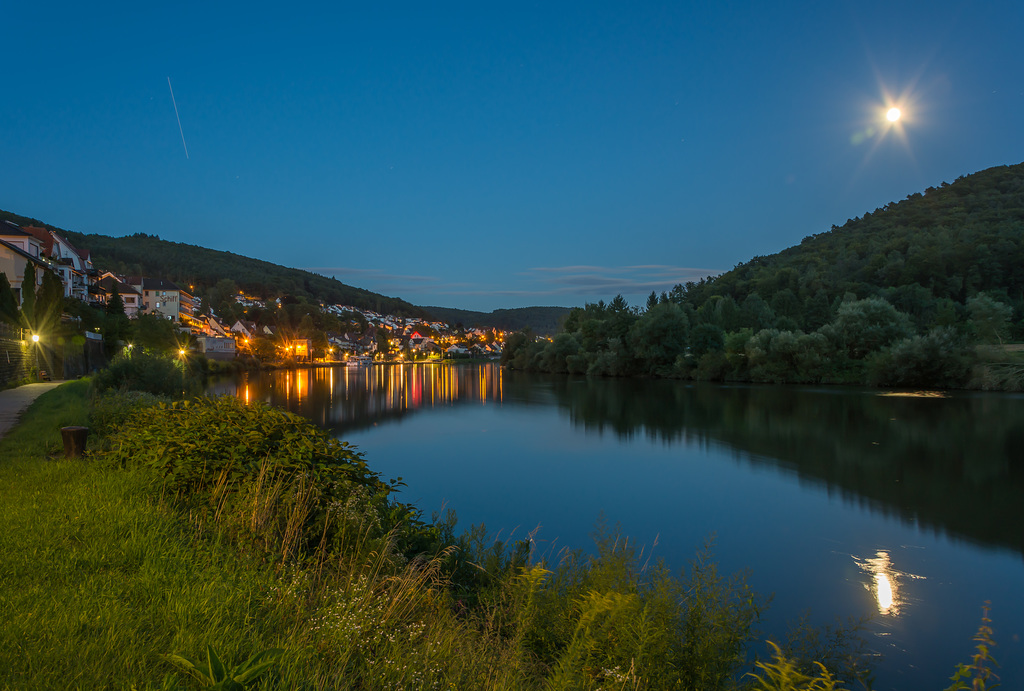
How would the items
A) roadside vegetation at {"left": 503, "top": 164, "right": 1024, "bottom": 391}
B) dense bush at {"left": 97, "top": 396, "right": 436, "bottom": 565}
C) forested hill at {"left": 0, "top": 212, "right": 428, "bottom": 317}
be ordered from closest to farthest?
dense bush at {"left": 97, "top": 396, "right": 436, "bottom": 565} < roadside vegetation at {"left": 503, "top": 164, "right": 1024, "bottom": 391} < forested hill at {"left": 0, "top": 212, "right": 428, "bottom": 317}

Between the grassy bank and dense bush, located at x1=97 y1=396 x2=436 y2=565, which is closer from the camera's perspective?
the grassy bank

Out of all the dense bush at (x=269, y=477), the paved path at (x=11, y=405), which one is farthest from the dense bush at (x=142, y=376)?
the dense bush at (x=269, y=477)

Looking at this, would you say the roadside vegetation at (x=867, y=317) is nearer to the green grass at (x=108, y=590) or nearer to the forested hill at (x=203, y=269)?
the green grass at (x=108, y=590)

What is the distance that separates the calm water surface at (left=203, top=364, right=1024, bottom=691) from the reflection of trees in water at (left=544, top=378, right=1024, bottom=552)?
73 mm

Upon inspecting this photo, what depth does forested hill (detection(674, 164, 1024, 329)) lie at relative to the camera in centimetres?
4681

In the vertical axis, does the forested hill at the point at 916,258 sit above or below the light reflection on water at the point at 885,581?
above

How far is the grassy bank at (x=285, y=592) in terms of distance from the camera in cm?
273

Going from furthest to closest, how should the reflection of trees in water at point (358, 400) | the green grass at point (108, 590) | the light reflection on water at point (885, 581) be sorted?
the reflection of trees in water at point (358, 400) → the light reflection on water at point (885, 581) → the green grass at point (108, 590)

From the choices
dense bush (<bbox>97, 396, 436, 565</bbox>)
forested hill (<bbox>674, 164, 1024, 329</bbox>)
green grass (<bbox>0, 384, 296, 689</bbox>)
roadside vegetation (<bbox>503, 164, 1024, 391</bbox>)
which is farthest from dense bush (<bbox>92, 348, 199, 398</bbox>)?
forested hill (<bbox>674, 164, 1024, 329</bbox>)

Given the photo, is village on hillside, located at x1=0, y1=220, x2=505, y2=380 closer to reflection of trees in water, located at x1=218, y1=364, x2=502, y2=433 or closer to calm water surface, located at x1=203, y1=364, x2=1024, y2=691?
reflection of trees in water, located at x1=218, y1=364, x2=502, y2=433

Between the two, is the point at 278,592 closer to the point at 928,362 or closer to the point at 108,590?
the point at 108,590

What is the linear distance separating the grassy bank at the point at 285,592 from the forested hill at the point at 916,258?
49.0 m

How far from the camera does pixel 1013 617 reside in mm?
6438

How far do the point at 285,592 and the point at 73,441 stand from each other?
15.5 feet
